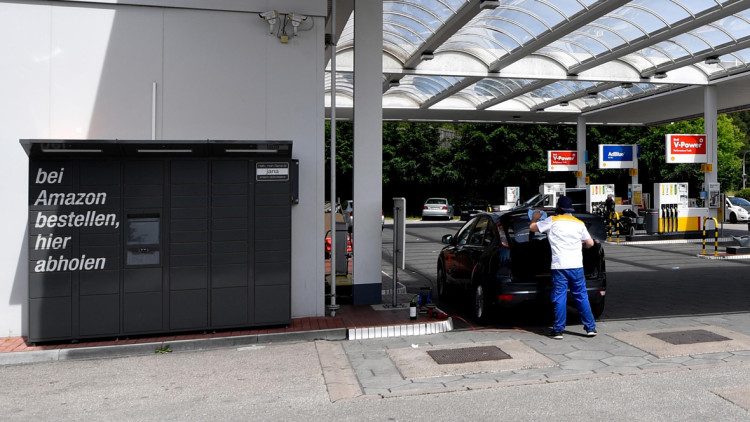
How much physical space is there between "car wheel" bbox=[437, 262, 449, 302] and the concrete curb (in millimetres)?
2957

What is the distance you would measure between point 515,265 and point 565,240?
706 millimetres

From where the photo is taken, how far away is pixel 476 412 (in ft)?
15.0

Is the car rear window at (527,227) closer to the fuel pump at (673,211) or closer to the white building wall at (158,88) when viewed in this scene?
the white building wall at (158,88)

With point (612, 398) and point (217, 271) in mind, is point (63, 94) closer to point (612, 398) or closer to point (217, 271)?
point (217, 271)

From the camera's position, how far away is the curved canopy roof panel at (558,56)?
45.1 ft

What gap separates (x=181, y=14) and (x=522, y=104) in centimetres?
2002

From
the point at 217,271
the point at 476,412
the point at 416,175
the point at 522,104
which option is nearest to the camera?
the point at 476,412

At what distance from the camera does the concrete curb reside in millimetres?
6305

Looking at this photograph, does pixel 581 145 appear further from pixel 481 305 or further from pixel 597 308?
pixel 481 305

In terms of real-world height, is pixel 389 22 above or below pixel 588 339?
above

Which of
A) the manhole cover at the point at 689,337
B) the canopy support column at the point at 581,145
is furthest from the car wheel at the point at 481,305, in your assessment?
the canopy support column at the point at 581,145

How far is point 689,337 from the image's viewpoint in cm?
683

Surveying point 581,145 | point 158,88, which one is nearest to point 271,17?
point 158,88

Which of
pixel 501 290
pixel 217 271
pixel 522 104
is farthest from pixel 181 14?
pixel 522 104
